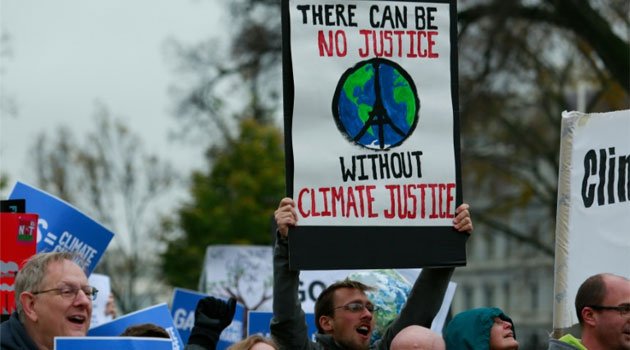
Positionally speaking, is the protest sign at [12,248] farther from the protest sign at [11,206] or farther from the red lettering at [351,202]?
the red lettering at [351,202]

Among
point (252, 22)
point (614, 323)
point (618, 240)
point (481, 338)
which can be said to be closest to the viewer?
point (481, 338)

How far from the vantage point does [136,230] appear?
111 feet

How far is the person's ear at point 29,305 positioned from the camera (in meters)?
4.70

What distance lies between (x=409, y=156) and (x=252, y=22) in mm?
14202

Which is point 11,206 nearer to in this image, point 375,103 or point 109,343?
point 109,343

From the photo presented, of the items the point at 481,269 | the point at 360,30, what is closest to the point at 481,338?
the point at 360,30

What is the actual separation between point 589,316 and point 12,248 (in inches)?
107

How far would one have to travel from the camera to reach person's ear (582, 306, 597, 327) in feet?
18.3

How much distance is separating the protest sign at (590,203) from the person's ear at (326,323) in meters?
1.32

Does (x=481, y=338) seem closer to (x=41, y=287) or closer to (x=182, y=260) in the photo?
(x=41, y=287)

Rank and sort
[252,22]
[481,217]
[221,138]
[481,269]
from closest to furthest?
[252,22] < [481,217] < [221,138] < [481,269]

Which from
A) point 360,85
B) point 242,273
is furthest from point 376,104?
point 242,273

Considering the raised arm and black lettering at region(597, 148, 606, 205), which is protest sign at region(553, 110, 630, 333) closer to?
black lettering at region(597, 148, 606, 205)

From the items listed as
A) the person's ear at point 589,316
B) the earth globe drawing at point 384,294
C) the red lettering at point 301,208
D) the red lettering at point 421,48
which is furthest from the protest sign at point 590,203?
the red lettering at point 301,208
